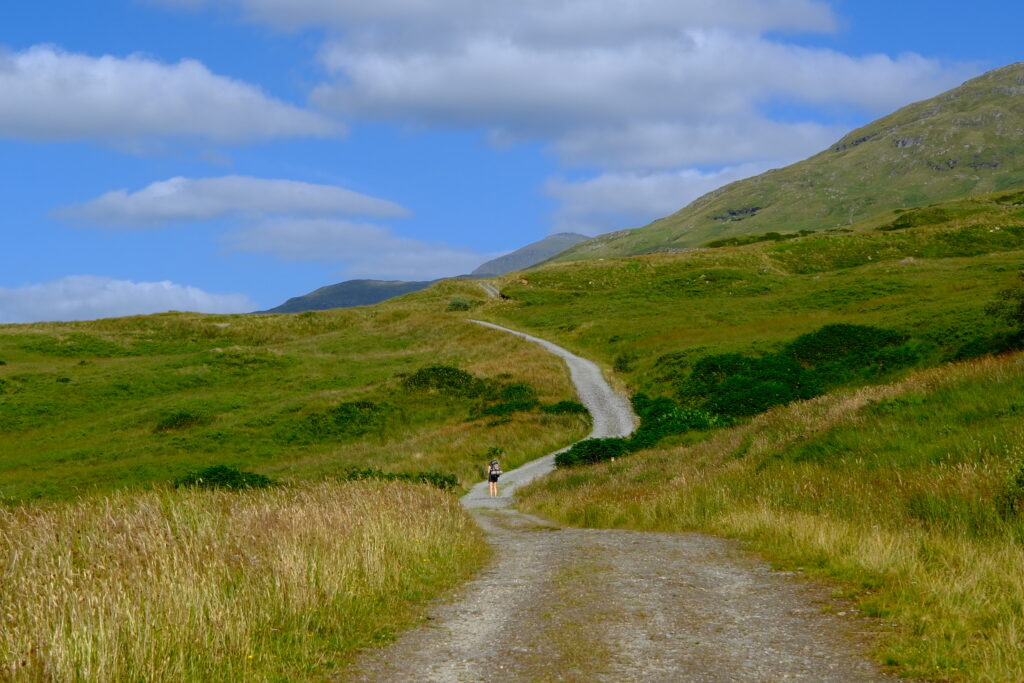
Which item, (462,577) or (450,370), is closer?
(462,577)

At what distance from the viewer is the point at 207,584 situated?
26.9 feet

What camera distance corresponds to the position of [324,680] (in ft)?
22.2

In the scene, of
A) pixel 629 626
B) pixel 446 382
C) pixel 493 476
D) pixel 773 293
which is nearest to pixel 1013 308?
pixel 493 476

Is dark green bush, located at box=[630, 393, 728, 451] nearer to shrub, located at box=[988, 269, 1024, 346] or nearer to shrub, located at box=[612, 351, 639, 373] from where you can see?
shrub, located at box=[988, 269, 1024, 346]

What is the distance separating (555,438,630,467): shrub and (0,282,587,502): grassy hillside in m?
5.70

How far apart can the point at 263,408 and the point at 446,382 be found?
12.7m

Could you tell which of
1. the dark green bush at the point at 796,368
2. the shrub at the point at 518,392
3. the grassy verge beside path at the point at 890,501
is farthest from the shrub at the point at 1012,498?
the shrub at the point at 518,392

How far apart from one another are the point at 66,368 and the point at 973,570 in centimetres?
7459

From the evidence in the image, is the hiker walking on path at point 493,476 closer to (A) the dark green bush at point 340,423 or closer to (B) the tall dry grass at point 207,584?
(B) the tall dry grass at point 207,584

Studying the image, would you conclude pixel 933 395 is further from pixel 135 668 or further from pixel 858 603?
pixel 135 668

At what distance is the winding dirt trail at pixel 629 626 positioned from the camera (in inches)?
268

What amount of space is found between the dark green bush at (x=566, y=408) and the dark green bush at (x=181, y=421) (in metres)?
22.5

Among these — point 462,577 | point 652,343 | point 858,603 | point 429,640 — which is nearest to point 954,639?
point 858,603

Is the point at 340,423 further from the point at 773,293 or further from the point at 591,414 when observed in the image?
the point at 773,293
